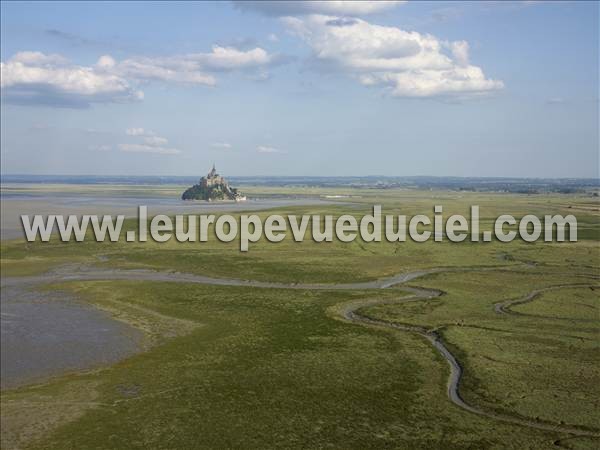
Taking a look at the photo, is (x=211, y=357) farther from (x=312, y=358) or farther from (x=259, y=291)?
(x=259, y=291)

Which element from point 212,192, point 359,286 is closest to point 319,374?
point 359,286

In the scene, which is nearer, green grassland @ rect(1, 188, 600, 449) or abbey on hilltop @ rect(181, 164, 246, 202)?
green grassland @ rect(1, 188, 600, 449)

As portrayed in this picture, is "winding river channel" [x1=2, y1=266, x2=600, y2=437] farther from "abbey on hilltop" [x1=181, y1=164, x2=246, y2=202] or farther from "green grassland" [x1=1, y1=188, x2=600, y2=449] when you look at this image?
"abbey on hilltop" [x1=181, y1=164, x2=246, y2=202]

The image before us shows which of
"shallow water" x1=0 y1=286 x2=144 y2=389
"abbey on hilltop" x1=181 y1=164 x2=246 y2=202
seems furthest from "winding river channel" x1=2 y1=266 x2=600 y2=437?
"abbey on hilltop" x1=181 y1=164 x2=246 y2=202

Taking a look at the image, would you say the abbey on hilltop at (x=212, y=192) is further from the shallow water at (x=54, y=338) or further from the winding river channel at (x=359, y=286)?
the shallow water at (x=54, y=338)

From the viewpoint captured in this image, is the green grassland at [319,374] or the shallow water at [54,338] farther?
the shallow water at [54,338]

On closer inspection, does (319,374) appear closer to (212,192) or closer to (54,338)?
(54,338)

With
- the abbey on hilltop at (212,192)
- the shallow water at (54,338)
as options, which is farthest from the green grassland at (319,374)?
the abbey on hilltop at (212,192)

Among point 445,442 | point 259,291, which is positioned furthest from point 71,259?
point 445,442
